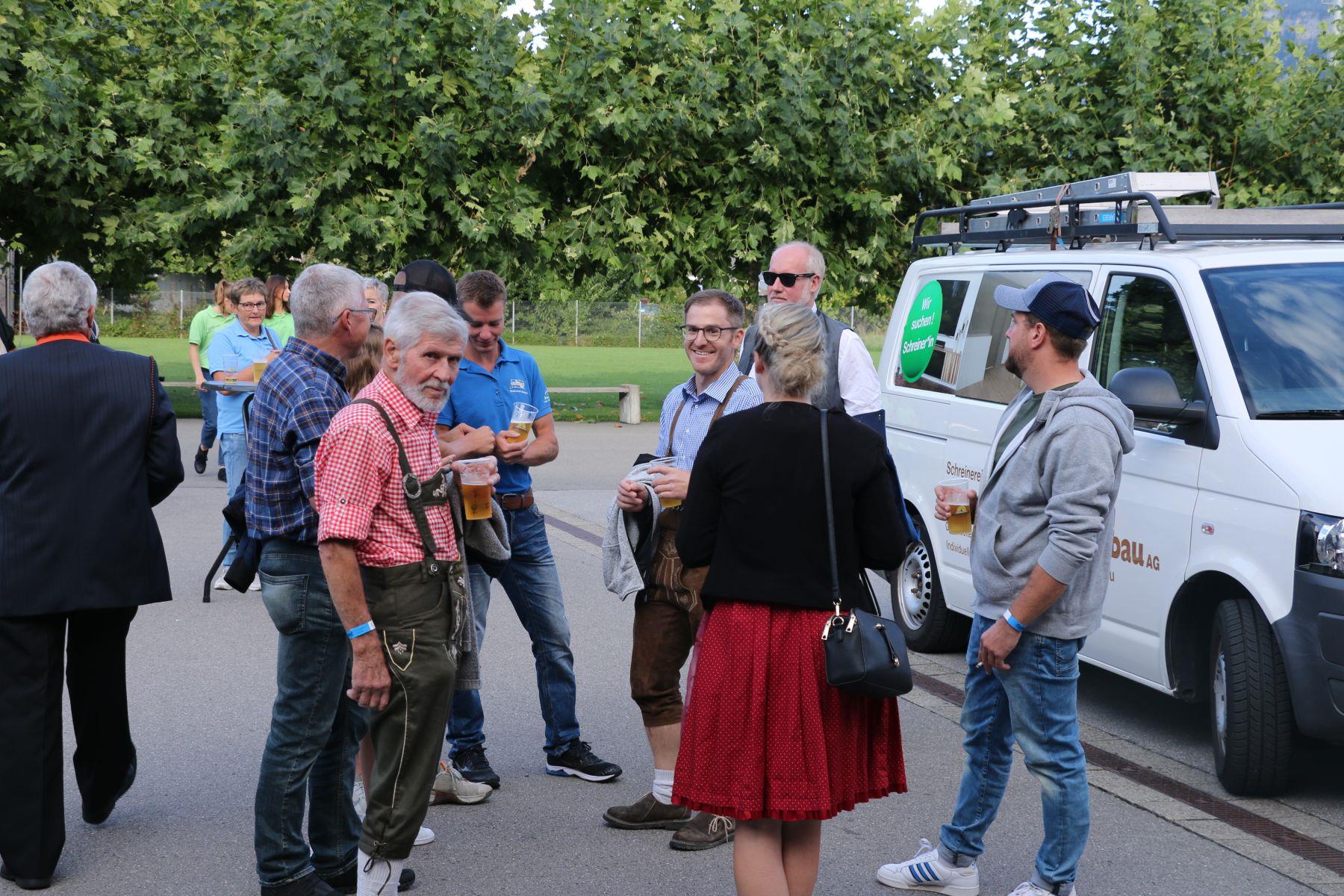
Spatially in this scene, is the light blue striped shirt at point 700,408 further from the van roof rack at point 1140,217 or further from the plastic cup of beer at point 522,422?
the van roof rack at point 1140,217

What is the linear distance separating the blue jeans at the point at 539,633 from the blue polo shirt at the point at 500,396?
0.14 meters

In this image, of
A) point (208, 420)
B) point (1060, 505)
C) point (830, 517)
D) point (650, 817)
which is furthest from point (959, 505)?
point (208, 420)

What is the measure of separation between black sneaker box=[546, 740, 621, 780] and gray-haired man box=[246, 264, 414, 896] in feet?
4.85

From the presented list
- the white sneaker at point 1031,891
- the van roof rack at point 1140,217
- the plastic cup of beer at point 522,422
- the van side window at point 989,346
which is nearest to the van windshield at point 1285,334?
the van roof rack at point 1140,217

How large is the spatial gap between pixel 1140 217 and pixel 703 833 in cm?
407

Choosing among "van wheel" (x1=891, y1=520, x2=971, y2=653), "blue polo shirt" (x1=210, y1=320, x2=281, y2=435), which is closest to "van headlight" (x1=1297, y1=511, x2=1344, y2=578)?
"van wheel" (x1=891, y1=520, x2=971, y2=653)

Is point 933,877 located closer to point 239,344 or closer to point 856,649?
point 856,649

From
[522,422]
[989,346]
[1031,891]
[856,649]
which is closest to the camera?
[856,649]

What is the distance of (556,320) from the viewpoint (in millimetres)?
38719

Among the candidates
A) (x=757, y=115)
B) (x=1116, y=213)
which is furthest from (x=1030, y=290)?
(x=757, y=115)

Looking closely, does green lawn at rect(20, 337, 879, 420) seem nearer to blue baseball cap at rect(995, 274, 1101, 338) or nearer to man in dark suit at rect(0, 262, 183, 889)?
man in dark suit at rect(0, 262, 183, 889)

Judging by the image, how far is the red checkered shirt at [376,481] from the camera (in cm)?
362

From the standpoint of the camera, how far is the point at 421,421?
3.85 metres

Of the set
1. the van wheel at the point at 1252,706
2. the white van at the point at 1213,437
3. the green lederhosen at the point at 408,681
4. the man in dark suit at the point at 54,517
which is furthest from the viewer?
the van wheel at the point at 1252,706
